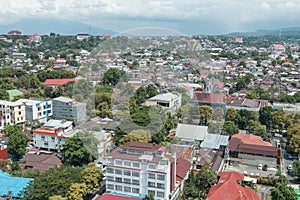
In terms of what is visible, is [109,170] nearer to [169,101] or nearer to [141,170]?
[141,170]

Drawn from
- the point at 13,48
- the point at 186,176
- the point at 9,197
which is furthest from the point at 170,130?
the point at 13,48

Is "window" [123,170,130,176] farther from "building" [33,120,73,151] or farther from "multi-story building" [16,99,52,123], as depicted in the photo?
"multi-story building" [16,99,52,123]

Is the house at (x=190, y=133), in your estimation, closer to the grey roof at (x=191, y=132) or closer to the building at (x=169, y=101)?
the grey roof at (x=191, y=132)

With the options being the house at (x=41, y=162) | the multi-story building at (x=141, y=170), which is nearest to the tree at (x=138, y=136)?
the multi-story building at (x=141, y=170)

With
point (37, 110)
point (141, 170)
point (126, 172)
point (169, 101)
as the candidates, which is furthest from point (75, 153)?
point (37, 110)

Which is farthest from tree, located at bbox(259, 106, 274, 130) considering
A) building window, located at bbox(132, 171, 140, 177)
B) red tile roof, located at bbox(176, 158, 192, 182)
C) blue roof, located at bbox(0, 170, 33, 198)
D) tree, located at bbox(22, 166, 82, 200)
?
blue roof, located at bbox(0, 170, 33, 198)
